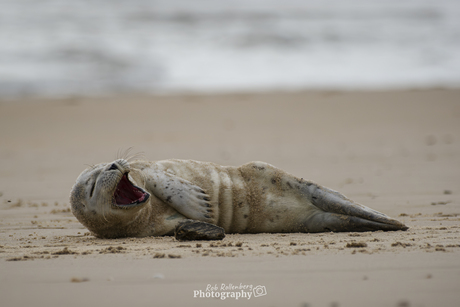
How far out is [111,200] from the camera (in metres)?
3.98

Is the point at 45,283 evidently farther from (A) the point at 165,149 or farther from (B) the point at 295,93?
(B) the point at 295,93

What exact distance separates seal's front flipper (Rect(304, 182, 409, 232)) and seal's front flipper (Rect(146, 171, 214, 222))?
89cm

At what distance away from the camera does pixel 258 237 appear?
4145 millimetres

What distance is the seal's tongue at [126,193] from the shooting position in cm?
419

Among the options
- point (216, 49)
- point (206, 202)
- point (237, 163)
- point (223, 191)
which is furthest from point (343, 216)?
point (216, 49)

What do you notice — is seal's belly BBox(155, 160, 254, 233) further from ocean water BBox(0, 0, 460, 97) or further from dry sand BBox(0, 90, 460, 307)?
ocean water BBox(0, 0, 460, 97)

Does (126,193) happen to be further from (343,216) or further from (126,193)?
(343,216)

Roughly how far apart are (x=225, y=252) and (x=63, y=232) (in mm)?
1865

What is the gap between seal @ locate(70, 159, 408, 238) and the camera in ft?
13.3

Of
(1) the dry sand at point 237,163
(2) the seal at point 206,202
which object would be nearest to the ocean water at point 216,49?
(1) the dry sand at point 237,163

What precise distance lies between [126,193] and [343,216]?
5.77 feet

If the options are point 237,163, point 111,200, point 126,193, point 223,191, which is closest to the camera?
point 111,200

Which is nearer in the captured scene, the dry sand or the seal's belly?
the dry sand

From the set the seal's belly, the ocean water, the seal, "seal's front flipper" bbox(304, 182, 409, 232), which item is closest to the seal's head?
the seal
